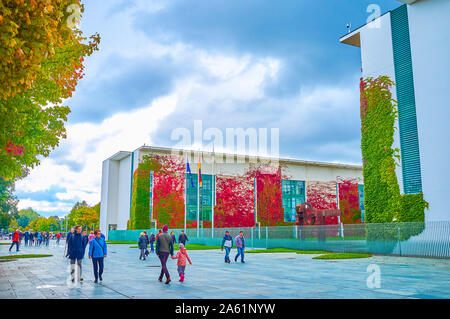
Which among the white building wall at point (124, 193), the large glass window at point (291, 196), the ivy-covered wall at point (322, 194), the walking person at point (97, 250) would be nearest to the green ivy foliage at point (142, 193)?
the white building wall at point (124, 193)

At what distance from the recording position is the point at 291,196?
69500mm

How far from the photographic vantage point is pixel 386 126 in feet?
89.9

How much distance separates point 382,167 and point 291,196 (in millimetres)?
42646

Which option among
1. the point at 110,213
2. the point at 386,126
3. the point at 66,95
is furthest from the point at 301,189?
the point at 66,95

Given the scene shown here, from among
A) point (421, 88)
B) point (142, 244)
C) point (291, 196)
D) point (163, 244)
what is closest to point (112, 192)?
point (291, 196)

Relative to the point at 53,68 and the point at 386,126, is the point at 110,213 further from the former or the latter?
the point at 53,68

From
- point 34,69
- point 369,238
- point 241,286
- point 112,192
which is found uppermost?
point 112,192

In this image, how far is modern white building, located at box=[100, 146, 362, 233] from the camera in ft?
210

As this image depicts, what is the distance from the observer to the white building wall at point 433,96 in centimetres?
2403

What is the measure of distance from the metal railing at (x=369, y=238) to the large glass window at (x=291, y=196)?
105 feet

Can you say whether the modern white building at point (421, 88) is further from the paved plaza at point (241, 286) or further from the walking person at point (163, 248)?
the walking person at point (163, 248)

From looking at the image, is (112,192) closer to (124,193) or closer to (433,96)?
(124,193)

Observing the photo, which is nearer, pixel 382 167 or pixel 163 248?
pixel 163 248
